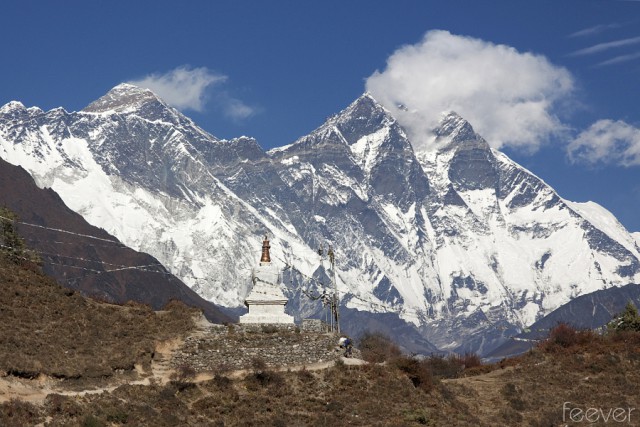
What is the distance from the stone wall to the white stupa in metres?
2.89

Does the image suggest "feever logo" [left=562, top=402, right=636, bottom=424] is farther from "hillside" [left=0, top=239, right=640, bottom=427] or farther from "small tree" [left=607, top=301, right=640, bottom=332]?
"small tree" [left=607, top=301, right=640, bottom=332]

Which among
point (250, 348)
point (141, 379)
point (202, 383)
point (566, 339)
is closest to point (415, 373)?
point (250, 348)

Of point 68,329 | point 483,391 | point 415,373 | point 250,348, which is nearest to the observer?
point 68,329

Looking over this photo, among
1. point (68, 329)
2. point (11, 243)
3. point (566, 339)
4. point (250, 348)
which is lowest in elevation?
point (250, 348)

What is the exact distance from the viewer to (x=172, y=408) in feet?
245

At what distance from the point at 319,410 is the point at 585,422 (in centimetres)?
2042

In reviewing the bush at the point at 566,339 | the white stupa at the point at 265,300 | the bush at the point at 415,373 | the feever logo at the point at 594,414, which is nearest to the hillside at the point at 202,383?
the bush at the point at 415,373

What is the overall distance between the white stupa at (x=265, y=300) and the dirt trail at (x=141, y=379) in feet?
12.3

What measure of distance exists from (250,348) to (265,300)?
7463 millimetres

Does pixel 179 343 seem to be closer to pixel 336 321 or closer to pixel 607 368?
pixel 336 321

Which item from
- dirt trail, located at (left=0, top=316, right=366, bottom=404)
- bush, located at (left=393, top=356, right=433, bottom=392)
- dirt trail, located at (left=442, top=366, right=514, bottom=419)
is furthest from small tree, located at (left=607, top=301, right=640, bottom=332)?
dirt trail, located at (left=0, top=316, right=366, bottom=404)

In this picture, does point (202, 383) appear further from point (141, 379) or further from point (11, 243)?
point (11, 243)

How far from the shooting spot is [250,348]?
85000 mm

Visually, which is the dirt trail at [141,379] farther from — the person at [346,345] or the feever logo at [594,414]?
the feever logo at [594,414]
